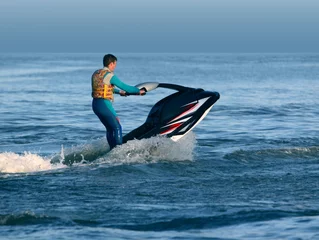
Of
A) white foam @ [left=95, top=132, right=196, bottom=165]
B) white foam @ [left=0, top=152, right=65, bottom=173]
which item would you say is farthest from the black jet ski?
white foam @ [left=0, top=152, right=65, bottom=173]

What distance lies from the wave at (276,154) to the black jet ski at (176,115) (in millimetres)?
1055

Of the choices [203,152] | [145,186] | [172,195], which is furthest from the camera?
[203,152]

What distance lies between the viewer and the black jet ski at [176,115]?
14195 millimetres

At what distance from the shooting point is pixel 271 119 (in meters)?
24.1

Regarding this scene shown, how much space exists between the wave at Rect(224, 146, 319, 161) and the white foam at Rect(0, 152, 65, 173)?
3529 millimetres

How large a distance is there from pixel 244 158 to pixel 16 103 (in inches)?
730

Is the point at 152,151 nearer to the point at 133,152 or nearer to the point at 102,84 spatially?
the point at 133,152

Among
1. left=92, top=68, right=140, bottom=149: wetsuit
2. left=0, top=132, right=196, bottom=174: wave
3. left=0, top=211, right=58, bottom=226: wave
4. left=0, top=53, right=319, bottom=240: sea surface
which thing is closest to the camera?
left=0, top=53, right=319, bottom=240: sea surface

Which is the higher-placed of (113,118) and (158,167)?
(113,118)

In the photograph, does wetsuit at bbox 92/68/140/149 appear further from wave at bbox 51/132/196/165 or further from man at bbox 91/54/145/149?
wave at bbox 51/132/196/165

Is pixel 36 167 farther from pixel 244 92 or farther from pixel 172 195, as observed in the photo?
pixel 244 92

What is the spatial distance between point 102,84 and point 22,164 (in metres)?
1.87

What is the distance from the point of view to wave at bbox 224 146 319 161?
14.7 metres

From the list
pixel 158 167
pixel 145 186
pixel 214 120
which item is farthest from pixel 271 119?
pixel 145 186
